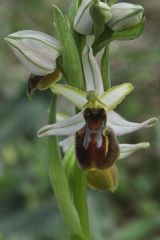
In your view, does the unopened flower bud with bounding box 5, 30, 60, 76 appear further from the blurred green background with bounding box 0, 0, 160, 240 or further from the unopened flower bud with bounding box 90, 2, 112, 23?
the blurred green background with bounding box 0, 0, 160, 240

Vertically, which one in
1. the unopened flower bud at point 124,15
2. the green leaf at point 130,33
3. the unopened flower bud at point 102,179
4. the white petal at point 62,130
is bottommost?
the unopened flower bud at point 102,179

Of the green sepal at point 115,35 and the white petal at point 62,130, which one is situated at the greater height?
the green sepal at point 115,35

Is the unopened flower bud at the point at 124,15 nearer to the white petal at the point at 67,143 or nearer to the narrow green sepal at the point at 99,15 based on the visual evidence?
the narrow green sepal at the point at 99,15

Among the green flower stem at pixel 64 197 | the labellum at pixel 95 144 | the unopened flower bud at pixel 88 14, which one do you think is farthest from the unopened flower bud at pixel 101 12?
the green flower stem at pixel 64 197

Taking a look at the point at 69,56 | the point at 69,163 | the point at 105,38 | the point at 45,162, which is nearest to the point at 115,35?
the point at 105,38

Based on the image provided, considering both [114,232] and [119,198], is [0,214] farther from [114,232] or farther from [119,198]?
[119,198]

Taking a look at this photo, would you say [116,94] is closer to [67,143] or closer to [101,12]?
[101,12]
